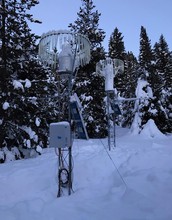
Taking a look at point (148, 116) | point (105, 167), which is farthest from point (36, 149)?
point (148, 116)

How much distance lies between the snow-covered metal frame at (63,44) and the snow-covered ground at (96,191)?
3.49 m

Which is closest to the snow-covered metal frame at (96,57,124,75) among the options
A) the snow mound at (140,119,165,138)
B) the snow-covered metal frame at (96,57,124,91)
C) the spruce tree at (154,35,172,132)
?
the snow-covered metal frame at (96,57,124,91)

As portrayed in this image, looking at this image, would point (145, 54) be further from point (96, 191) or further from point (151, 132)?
point (96, 191)

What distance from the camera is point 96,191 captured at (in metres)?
6.78

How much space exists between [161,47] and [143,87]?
47.6 ft

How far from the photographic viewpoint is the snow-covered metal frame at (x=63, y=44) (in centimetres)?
713

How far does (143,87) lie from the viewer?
23734 millimetres

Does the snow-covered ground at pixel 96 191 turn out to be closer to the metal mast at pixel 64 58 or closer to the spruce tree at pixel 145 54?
the metal mast at pixel 64 58

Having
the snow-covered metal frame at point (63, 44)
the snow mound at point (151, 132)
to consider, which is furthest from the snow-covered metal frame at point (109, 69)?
the snow mound at point (151, 132)

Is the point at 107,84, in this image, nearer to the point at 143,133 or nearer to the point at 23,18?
the point at 23,18

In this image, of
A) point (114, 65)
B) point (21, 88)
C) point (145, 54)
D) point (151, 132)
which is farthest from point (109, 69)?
point (145, 54)

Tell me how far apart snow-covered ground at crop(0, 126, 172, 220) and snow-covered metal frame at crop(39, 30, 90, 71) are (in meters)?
3.49

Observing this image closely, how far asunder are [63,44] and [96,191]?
4.23 metres

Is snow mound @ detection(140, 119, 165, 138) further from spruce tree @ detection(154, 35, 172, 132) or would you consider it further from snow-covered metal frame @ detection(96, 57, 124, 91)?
snow-covered metal frame @ detection(96, 57, 124, 91)
